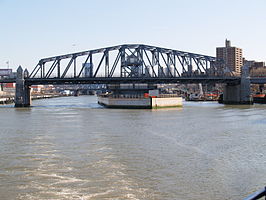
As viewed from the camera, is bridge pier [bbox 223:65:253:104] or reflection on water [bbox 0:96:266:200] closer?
reflection on water [bbox 0:96:266:200]

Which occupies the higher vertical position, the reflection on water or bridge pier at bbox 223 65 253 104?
bridge pier at bbox 223 65 253 104

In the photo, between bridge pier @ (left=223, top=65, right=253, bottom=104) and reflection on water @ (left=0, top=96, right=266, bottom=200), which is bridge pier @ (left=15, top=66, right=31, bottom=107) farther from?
reflection on water @ (left=0, top=96, right=266, bottom=200)

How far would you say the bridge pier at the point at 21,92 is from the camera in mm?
106500

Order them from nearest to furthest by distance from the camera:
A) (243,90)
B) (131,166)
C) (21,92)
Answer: (131,166), (21,92), (243,90)

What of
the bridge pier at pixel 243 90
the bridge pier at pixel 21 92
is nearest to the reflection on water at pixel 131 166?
the bridge pier at pixel 21 92

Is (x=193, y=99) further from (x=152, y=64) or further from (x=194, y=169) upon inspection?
(x=194, y=169)

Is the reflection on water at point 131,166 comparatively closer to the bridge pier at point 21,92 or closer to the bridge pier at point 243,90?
the bridge pier at point 21,92

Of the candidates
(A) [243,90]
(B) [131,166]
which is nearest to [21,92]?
(A) [243,90]

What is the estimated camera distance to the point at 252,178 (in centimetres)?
2102

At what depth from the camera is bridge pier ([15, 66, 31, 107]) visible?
106500mm

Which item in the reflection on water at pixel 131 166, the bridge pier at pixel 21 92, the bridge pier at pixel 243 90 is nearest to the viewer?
the reflection on water at pixel 131 166

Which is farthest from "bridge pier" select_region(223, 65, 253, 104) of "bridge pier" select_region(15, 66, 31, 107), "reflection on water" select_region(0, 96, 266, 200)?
"reflection on water" select_region(0, 96, 266, 200)

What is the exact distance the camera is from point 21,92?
107 metres

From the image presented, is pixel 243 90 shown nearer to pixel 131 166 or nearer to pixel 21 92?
pixel 21 92
